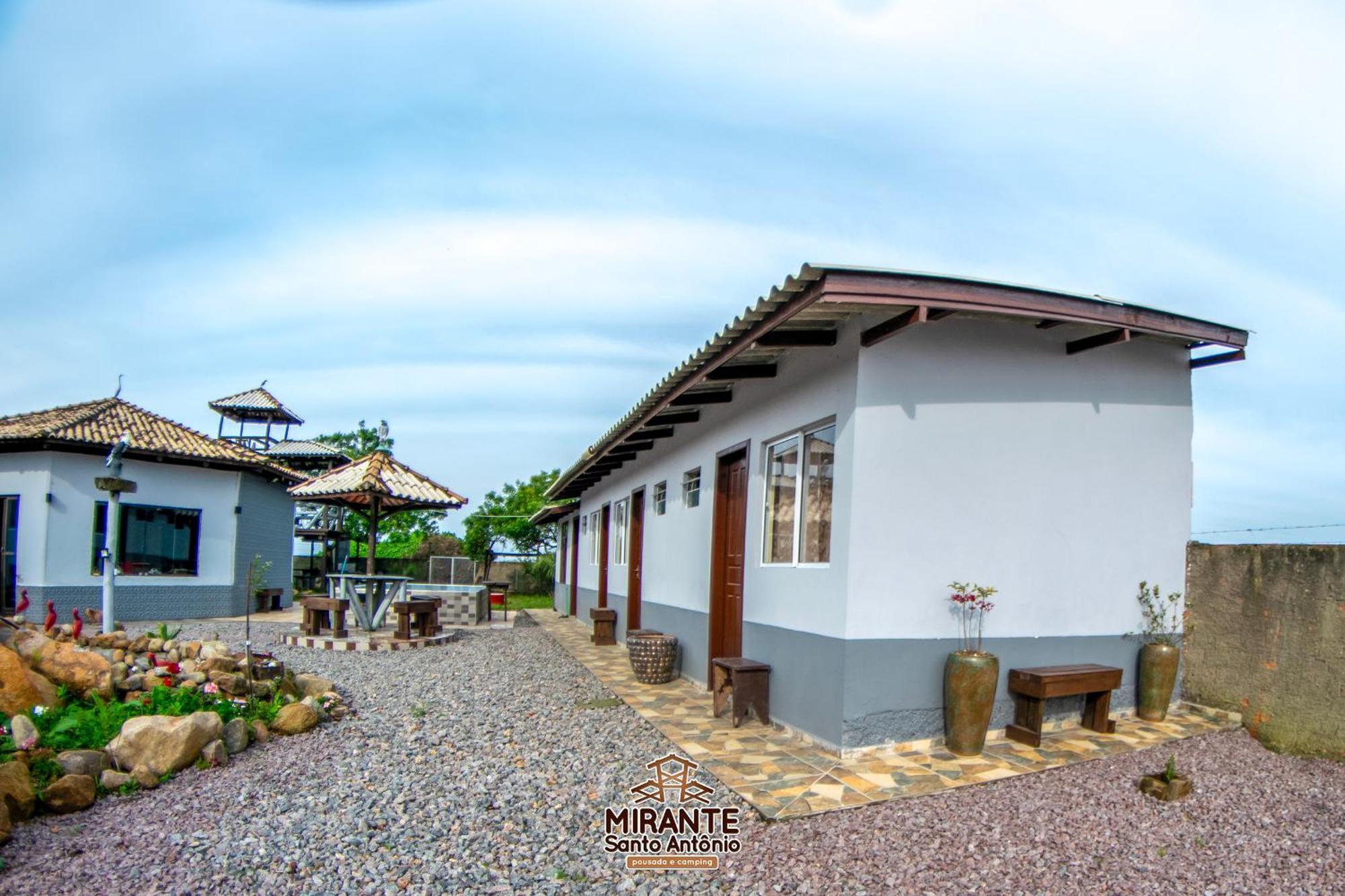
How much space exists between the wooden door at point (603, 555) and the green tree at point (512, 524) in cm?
1539

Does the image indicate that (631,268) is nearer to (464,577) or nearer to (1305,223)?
(1305,223)

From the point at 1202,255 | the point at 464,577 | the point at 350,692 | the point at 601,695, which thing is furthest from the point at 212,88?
the point at 464,577

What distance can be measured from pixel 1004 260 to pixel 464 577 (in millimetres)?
12417

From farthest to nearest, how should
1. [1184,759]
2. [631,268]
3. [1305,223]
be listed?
[631,268]
[1305,223]
[1184,759]

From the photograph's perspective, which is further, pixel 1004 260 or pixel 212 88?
pixel 1004 260

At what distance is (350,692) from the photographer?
7.97 meters

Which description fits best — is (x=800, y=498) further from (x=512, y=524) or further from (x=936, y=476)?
(x=512, y=524)

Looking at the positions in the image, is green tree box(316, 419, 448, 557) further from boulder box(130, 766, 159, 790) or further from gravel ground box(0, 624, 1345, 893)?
gravel ground box(0, 624, 1345, 893)

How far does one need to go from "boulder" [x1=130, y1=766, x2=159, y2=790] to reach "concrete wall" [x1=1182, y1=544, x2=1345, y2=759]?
A: 23.2 ft

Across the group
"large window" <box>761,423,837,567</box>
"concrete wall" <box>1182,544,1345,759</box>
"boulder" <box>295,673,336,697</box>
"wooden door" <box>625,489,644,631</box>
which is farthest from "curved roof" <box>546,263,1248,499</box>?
"wooden door" <box>625,489,644,631</box>

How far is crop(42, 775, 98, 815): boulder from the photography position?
14.7ft

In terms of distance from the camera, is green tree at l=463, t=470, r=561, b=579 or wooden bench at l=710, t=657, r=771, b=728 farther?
green tree at l=463, t=470, r=561, b=579

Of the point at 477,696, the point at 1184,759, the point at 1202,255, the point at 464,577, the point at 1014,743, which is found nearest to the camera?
the point at 1184,759

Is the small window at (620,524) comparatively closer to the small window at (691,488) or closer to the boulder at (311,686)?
the small window at (691,488)
